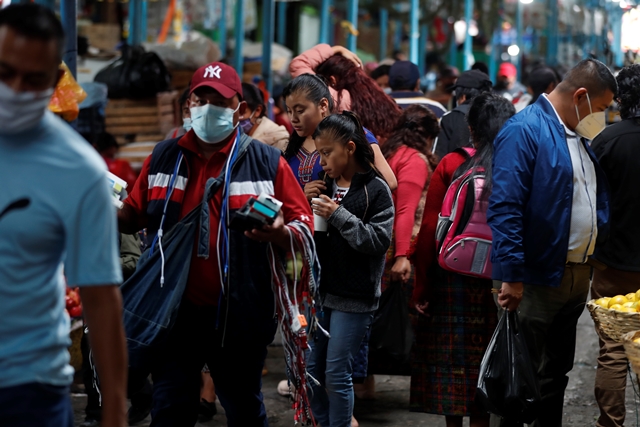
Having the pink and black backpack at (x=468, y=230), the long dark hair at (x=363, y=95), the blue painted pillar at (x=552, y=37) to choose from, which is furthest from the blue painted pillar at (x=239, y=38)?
the blue painted pillar at (x=552, y=37)

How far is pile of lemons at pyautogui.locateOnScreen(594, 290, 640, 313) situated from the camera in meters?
4.55

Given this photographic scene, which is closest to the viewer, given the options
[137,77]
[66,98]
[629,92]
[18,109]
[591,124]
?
[18,109]

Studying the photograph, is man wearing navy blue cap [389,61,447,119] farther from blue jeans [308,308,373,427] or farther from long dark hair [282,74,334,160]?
blue jeans [308,308,373,427]

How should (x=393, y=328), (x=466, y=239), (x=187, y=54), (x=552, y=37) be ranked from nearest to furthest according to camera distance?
(x=466, y=239) → (x=393, y=328) → (x=187, y=54) → (x=552, y=37)

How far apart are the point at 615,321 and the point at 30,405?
2845mm

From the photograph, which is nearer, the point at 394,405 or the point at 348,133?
the point at 348,133

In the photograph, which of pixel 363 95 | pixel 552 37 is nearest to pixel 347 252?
pixel 363 95

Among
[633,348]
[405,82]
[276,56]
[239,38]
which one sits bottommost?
[633,348]

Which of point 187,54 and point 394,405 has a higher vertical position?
point 187,54

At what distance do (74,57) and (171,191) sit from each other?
11.1 feet

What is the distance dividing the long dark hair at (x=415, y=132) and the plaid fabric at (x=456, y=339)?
1.02m

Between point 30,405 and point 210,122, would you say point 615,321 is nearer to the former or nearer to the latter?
point 210,122

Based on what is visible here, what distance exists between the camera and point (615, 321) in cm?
451

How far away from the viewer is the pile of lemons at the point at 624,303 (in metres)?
4.55
